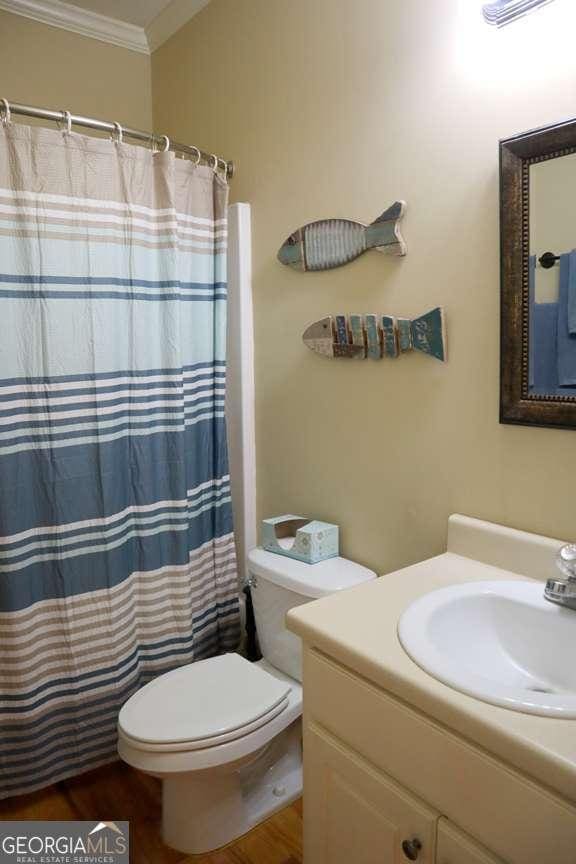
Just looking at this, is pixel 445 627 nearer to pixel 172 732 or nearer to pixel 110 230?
pixel 172 732

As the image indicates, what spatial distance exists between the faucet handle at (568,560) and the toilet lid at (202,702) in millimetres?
825

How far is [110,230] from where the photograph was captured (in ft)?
5.70

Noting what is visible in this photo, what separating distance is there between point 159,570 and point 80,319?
2.65ft

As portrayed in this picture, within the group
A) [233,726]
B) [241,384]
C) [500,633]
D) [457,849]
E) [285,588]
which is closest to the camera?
[457,849]

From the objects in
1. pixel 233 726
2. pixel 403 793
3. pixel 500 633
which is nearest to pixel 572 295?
pixel 500 633

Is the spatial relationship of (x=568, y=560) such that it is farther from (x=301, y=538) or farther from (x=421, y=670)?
(x=301, y=538)

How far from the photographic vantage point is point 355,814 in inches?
43.5

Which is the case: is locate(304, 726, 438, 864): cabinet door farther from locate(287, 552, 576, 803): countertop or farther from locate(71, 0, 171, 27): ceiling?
locate(71, 0, 171, 27): ceiling

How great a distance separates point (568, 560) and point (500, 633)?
0.66 ft

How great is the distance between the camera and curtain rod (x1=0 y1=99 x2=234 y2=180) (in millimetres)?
1559

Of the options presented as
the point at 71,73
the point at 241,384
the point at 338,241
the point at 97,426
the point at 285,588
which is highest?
the point at 71,73

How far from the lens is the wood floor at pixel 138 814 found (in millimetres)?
1605

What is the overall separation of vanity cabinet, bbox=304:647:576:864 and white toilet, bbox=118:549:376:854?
334 millimetres

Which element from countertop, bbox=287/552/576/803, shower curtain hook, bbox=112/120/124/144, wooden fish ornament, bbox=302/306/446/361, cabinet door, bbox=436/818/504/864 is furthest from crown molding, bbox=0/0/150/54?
cabinet door, bbox=436/818/504/864
